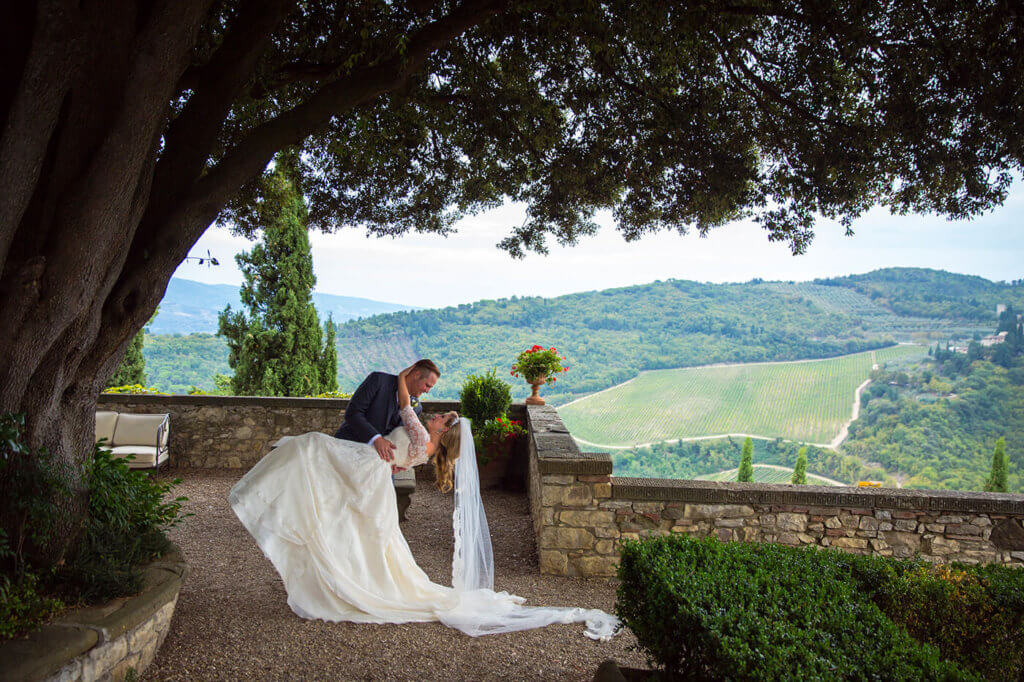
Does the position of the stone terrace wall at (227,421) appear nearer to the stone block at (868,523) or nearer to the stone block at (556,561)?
the stone block at (556,561)

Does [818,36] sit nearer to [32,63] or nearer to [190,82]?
[190,82]

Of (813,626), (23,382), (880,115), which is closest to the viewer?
(813,626)

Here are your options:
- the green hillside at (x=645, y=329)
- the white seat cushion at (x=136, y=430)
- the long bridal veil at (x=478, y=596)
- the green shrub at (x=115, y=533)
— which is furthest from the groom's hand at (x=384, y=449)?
the green hillside at (x=645, y=329)

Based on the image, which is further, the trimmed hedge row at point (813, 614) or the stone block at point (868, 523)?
the stone block at point (868, 523)

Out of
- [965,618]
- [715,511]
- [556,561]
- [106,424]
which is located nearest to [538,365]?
[556,561]

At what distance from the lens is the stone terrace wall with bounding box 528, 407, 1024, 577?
5.02 m

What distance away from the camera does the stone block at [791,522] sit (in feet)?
16.6

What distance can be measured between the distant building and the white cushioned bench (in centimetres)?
3620

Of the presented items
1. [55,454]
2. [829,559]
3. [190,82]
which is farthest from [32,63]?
[829,559]

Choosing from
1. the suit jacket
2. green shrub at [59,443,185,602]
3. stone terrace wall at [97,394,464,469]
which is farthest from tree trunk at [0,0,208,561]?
stone terrace wall at [97,394,464,469]

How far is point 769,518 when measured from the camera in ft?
16.6

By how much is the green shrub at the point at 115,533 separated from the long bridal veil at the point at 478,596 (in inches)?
73.5

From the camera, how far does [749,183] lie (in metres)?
6.25

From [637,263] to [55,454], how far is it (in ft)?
209
